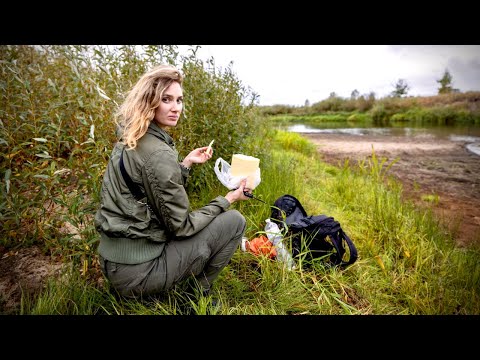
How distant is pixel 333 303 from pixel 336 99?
39962 millimetres

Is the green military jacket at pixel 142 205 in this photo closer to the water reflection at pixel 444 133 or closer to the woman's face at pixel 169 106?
the woman's face at pixel 169 106

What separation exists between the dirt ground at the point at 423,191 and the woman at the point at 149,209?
2.83ft

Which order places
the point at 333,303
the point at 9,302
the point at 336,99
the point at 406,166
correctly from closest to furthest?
the point at 9,302 < the point at 333,303 < the point at 406,166 < the point at 336,99

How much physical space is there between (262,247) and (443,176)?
6.31 meters

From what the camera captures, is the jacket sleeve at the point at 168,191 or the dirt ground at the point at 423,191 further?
the dirt ground at the point at 423,191

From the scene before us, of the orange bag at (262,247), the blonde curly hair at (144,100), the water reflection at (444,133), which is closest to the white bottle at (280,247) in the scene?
the orange bag at (262,247)

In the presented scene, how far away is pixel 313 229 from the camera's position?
254 cm

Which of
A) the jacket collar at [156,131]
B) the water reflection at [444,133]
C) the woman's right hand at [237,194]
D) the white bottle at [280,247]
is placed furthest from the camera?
the water reflection at [444,133]

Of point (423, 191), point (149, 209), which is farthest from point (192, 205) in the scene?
point (423, 191)

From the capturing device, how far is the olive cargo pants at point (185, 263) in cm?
159
